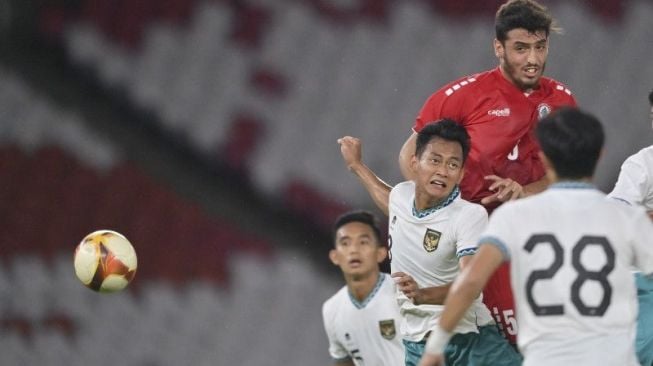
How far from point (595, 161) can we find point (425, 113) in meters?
1.98

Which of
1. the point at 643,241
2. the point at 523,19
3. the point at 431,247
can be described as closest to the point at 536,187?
the point at 431,247

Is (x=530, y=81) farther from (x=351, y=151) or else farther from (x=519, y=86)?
(x=351, y=151)

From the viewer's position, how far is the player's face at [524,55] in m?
5.60

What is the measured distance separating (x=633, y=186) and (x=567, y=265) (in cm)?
195

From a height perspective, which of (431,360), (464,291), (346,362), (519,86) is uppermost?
(519,86)

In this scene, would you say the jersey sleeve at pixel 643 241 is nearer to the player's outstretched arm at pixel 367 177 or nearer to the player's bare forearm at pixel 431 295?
the player's bare forearm at pixel 431 295

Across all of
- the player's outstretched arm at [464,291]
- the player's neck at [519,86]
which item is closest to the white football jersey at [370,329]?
the player's neck at [519,86]

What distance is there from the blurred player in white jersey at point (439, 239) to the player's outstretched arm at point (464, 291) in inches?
52.9

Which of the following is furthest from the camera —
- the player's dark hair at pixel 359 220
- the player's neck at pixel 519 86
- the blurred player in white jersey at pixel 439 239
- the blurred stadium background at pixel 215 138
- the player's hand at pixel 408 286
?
the blurred stadium background at pixel 215 138

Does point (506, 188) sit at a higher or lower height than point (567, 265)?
higher

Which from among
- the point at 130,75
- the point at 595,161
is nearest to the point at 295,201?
the point at 130,75

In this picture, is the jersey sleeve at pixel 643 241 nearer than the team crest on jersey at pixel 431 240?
Yes

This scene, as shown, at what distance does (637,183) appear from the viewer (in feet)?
18.7

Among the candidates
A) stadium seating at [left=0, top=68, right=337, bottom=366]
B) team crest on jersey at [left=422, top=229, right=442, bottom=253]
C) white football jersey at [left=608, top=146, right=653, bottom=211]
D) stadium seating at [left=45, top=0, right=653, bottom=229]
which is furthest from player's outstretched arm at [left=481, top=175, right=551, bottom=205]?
stadium seating at [left=0, top=68, right=337, bottom=366]
